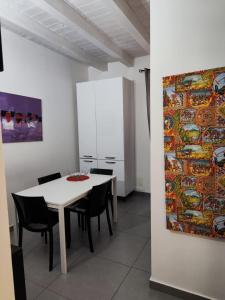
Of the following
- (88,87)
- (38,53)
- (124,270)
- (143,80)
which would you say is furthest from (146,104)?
(124,270)

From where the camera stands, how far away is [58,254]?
2303 mm

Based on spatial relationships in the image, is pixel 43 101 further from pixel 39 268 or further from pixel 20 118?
pixel 39 268

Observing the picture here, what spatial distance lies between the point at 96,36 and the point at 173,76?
1928 millimetres

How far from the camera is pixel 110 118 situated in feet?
12.5

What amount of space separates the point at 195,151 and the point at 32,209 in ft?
5.35

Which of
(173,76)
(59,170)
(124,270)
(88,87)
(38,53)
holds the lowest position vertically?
(124,270)

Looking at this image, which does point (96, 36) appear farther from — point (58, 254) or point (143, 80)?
point (58, 254)

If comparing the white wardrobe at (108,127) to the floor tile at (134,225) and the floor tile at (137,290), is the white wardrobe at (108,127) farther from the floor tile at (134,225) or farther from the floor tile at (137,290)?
the floor tile at (137,290)

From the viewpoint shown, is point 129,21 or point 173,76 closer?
point 173,76

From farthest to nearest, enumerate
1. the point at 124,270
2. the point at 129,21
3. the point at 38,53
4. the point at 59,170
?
the point at 59,170
the point at 38,53
the point at 129,21
the point at 124,270

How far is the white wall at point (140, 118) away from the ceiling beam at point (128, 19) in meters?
0.88

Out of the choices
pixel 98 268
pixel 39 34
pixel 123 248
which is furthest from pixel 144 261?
pixel 39 34

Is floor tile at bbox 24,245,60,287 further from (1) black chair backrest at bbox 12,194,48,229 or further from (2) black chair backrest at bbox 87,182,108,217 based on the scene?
(2) black chair backrest at bbox 87,182,108,217

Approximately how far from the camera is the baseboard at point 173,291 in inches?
62.8
